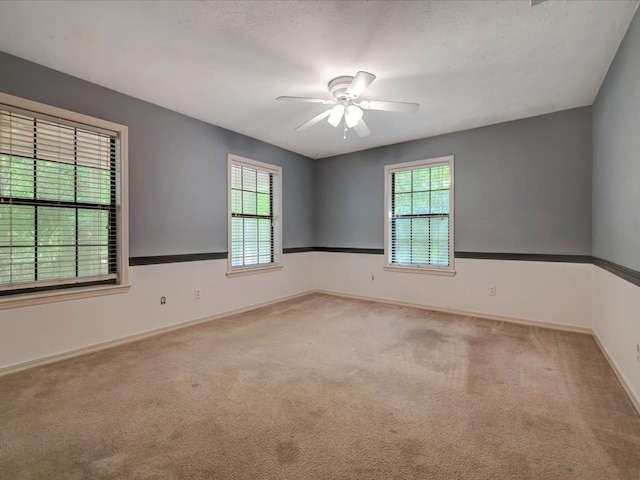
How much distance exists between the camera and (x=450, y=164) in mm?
4398

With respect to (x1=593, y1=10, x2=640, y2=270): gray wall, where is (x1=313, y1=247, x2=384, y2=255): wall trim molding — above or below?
below

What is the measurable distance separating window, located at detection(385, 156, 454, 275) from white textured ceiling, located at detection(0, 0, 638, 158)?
4.05ft

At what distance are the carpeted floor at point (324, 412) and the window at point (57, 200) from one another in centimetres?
83

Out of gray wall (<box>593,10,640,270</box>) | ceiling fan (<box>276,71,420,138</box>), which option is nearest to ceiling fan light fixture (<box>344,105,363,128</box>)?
ceiling fan (<box>276,71,420,138</box>)

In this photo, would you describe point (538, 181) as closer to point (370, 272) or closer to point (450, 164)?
point (450, 164)

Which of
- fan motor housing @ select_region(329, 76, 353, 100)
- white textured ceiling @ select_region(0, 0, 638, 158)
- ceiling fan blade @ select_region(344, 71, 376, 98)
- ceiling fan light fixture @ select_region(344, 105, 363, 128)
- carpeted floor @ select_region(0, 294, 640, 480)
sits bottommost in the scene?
carpeted floor @ select_region(0, 294, 640, 480)

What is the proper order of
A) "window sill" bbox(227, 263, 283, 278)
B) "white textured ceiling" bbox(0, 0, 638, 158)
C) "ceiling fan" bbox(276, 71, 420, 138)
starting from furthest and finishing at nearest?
"window sill" bbox(227, 263, 283, 278)
"ceiling fan" bbox(276, 71, 420, 138)
"white textured ceiling" bbox(0, 0, 638, 158)

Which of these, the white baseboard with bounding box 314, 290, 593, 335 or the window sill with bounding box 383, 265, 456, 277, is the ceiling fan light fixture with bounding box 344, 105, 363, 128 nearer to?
the window sill with bounding box 383, 265, 456, 277

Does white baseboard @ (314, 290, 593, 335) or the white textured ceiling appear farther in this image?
white baseboard @ (314, 290, 593, 335)

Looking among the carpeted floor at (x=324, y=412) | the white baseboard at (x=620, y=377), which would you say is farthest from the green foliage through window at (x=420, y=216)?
the white baseboard at (x=620, y=377)

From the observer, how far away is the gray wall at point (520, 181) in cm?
358

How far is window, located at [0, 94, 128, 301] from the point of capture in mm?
2527

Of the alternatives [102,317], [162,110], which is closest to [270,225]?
[162,110]

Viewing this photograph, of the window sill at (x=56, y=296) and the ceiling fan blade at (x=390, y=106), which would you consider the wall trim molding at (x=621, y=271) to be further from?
the window sill at (x=56, y=296)
